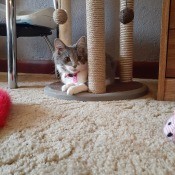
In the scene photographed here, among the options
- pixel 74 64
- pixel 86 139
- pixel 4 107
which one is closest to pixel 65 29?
pixel 74 64

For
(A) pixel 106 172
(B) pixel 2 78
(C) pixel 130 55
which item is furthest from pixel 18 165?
(B) pixel 2 78

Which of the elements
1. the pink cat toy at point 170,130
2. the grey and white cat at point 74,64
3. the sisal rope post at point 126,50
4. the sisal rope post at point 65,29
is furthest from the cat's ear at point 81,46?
the pink cat toy at point 170,130

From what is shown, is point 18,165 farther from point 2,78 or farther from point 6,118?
point 2,78

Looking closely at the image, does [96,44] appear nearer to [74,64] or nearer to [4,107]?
[74,64]

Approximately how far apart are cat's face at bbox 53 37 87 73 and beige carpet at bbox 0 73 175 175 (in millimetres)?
222

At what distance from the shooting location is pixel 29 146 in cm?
65

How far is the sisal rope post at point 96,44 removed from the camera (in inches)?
42.1

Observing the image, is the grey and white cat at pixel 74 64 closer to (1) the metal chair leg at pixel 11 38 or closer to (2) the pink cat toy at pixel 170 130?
(1) the metal chair leg at pixel 11 38

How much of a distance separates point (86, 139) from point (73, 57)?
0.60 m

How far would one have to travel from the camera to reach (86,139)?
692mm

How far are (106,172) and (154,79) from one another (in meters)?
1.24

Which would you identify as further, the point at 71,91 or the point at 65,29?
the point at 65,29

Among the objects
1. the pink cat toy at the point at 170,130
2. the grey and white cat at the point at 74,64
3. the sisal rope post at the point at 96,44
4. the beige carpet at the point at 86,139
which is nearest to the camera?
the beige carpet at the point at 86,139

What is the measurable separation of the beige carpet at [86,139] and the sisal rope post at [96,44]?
5.0 inches
